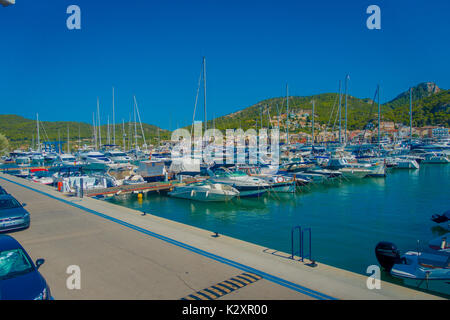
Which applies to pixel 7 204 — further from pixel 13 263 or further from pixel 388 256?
pixel 388 256

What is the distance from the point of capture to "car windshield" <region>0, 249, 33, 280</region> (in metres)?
6.27

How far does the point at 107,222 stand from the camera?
14.2m

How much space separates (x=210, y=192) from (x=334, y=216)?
10582 millimetres

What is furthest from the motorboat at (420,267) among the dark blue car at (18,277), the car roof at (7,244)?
the car roof at (7,244)

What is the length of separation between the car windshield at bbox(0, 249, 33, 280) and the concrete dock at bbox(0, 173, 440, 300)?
109cm

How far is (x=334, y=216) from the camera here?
22422 millimetres

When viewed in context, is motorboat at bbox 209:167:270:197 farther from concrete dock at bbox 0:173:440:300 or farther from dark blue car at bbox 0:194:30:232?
dark blue car at bbox 0:194:30:232

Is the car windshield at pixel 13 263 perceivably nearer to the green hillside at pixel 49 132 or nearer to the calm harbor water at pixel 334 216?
the calm harbor water at pixel 334 216

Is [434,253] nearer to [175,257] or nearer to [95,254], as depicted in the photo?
[175,257]

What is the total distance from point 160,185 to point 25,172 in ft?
80.6

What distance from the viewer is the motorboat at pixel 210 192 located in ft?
88.9

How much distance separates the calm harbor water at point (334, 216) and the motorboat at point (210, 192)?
595mm

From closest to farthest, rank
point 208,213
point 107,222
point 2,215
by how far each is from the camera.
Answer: point 2,215, point 107,222, point 208,213
